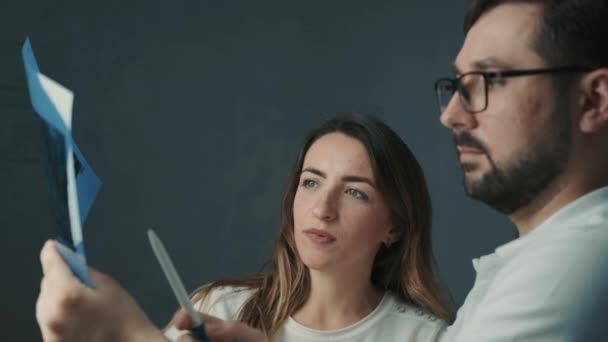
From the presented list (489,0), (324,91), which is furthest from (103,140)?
(489,0)

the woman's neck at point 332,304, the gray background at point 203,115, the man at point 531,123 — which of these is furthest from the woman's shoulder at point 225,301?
the man at point 531,123

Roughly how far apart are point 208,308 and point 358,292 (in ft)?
1.17

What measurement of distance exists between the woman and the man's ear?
0.79 meters

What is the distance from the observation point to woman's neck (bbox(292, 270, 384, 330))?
1771 millimetres

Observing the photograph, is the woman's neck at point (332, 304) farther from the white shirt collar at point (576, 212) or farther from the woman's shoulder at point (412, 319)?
the white shirt collar at point (576, 212)

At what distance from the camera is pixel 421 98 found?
8.87 ft

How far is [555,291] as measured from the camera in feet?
2.77

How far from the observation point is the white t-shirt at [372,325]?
1746 millimetres

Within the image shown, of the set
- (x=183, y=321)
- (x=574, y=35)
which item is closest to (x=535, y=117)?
(x=574, y=35)

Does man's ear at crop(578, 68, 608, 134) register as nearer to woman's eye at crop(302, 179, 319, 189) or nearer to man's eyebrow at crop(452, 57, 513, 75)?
man's eyebrow at crop(452, 57, 513, 75)

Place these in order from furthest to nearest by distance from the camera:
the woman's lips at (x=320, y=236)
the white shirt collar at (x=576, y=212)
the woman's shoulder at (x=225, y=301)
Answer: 1. the woman's shoulder at (x=225, y=301)
2. the woman's lips at (x=320, y=236)
3. the white shirt collar at (x=576, y=212)

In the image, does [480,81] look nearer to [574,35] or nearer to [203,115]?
[574,35]

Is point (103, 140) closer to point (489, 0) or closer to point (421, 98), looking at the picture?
point (421, 98)

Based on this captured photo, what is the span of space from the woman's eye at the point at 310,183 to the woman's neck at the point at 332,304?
195 millimetres
